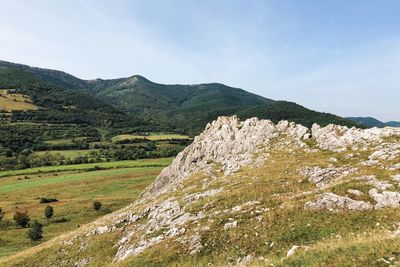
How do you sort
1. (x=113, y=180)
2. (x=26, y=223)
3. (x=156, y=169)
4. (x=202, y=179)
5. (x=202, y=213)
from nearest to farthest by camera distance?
(x=202, y=213)
(x=202, y=179)
(x=26, y=223)
(x=113, y=180)
(x=156, y=169)

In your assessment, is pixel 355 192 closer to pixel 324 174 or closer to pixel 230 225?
pixel 324 174

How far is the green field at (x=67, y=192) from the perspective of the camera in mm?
82688

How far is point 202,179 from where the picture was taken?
50.3 meters

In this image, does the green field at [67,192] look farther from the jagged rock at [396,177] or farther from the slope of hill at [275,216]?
the jagged rock at [396,177]

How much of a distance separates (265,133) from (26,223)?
226ft

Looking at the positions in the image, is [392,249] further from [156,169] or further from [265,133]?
[156,169]

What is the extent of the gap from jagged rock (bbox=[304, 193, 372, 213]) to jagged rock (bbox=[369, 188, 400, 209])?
0.92m

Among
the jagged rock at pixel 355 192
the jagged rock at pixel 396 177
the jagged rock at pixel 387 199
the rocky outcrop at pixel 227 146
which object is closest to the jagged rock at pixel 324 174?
the jagged rock at pixel 355 192

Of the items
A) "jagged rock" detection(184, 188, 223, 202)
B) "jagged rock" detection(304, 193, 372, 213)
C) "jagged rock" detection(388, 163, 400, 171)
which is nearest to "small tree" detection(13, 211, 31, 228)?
"jagged rock" detection(184, 188, 223, 202)

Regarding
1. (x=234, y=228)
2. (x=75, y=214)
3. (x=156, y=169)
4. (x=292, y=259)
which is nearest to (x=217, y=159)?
(x=234, y=228)

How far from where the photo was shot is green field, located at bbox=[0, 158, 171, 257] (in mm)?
82688

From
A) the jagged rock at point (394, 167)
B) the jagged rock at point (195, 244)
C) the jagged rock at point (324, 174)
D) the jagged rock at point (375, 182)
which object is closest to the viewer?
the jagged rock at point (195, 244)

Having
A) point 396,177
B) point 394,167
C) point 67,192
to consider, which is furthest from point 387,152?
point 67,192

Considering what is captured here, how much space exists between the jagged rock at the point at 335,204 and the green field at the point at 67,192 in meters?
58.6
